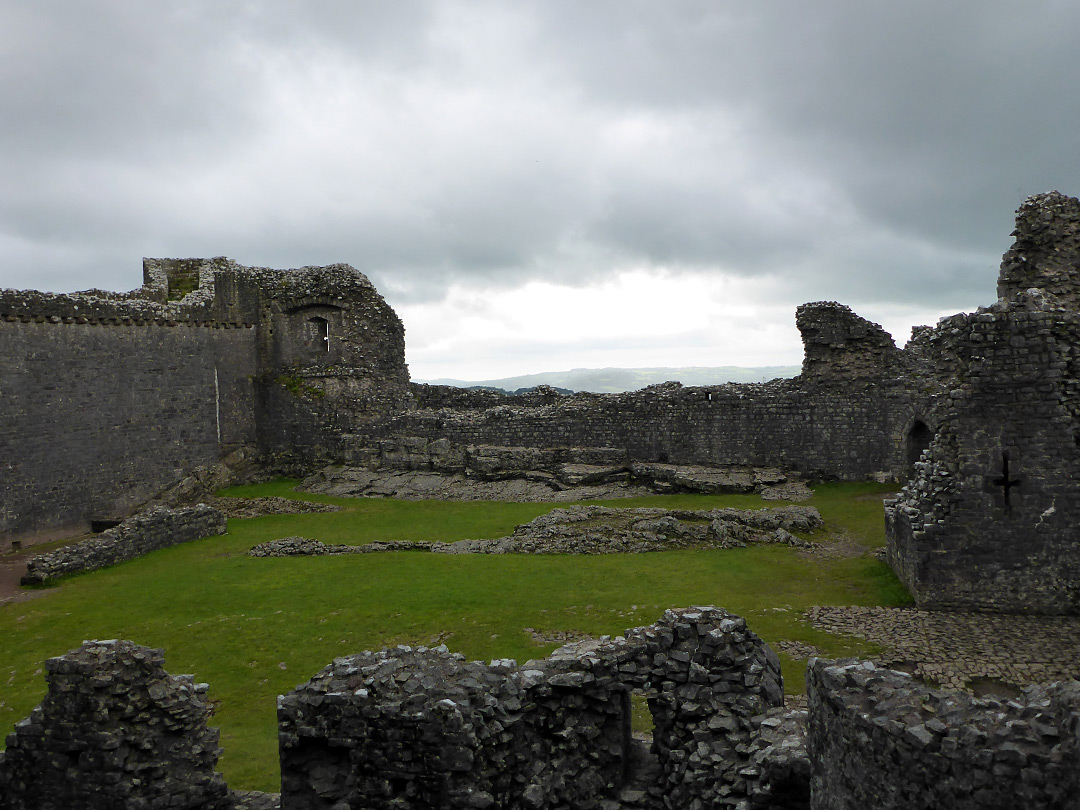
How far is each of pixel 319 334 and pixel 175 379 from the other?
5540 mm

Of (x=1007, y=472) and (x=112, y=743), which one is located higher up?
(x=1007, y=472)

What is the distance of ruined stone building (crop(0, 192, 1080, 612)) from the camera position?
10.8 metres

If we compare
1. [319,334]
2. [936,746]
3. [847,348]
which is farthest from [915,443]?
[319,334]

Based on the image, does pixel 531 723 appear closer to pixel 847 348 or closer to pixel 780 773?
pixel 780 773

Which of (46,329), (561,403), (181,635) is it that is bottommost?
(181,635)

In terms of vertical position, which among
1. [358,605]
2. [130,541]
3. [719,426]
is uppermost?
[719,426]

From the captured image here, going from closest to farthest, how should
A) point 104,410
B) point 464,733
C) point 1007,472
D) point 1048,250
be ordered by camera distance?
1. point 464,733
2. point 1007,472
3. point 1048,250
4. point 104,410

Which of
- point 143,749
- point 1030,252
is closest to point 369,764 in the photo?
point 143,749

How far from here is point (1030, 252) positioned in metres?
14.0

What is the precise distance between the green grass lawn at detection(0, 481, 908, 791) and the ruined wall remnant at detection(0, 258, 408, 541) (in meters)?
5.58

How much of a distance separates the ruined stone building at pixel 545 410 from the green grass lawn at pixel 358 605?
80.1 inches

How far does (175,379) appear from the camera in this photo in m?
23.7

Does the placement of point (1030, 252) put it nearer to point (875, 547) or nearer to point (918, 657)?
point (875, 547)

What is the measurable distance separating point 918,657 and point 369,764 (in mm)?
6861
